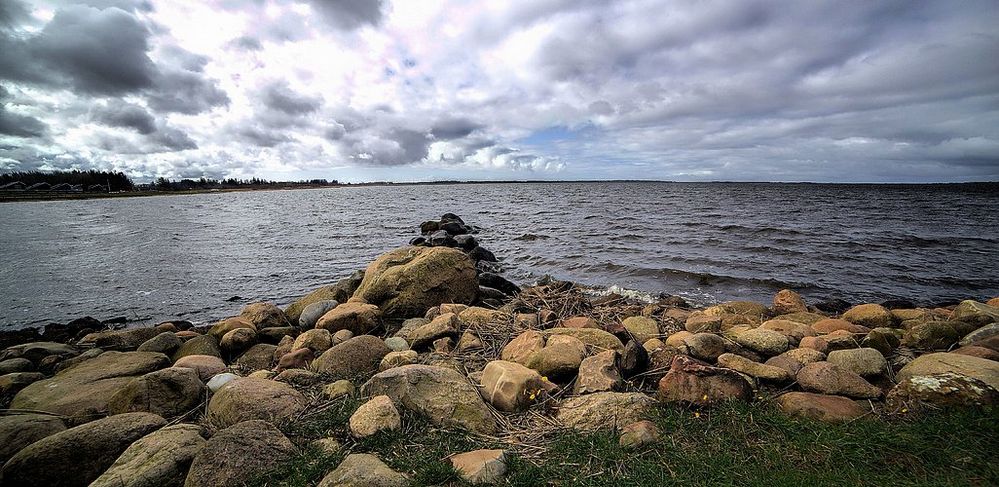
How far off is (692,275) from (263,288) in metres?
15.0

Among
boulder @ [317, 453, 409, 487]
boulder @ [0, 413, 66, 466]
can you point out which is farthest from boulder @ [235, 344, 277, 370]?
boulder @ [317, 453, 409, 487]

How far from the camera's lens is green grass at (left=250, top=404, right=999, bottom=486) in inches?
114

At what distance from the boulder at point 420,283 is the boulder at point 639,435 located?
6.00m

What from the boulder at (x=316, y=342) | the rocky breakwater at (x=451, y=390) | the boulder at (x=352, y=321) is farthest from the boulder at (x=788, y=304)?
the boulder at (x=316, y=342)

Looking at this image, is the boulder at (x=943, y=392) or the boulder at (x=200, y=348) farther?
the boulder at (x=200, y=348)

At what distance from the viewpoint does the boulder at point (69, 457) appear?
3420 mm

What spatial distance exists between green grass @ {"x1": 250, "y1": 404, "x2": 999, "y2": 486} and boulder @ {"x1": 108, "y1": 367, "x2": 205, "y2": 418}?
2.33 m

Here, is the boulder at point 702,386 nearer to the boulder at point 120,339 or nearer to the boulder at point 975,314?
the boulder at point 975,314

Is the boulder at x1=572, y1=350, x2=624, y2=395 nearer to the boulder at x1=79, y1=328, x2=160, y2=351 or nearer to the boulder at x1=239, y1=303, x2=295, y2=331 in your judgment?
the boulder at x1=239, y1=303, x2=295, y2=331

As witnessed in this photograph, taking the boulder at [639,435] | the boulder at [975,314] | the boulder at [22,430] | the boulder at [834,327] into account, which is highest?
the boulder at [975,314]

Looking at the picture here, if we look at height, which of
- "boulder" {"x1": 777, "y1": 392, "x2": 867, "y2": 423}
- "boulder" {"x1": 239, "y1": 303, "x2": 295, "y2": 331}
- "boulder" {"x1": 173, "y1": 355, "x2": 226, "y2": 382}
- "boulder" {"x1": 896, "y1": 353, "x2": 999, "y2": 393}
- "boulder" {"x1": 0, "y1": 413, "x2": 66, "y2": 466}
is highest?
"boulder" {"x1": 896, "y1": 353, "x2": 999, "y2": 393}

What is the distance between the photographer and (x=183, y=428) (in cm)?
383

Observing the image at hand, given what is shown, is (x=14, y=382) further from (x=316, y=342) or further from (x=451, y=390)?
(x=451, y=390)

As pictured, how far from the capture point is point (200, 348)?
7293mm
